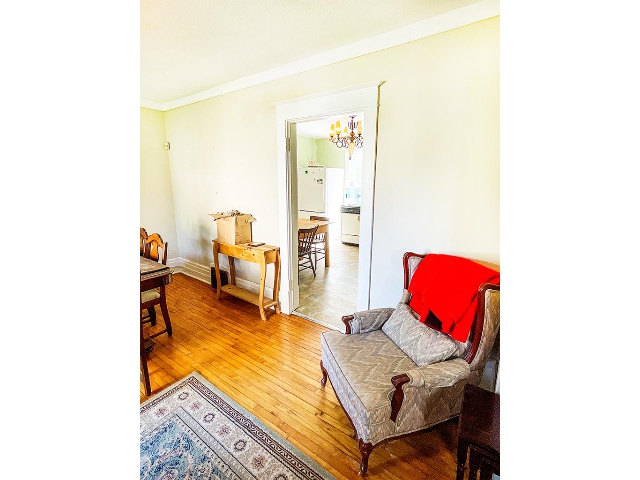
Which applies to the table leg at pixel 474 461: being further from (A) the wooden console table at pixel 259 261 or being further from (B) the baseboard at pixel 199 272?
(B) the baseboard at pixel 199 272

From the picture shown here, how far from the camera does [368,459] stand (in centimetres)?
158

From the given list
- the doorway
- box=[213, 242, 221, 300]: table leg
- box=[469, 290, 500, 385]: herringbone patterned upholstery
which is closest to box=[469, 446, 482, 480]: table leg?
box=[469, 290, 500, 385]: herringbone patterned upholstery

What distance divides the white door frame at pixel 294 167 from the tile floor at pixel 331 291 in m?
0.33

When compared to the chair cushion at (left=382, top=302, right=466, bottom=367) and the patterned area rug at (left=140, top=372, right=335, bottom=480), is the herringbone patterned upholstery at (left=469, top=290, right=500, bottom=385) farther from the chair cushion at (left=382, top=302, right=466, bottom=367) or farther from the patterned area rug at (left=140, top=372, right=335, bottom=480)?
the patterned area rug at (left=140, top=372, right=335, bottom=480)

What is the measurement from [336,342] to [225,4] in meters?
2.19

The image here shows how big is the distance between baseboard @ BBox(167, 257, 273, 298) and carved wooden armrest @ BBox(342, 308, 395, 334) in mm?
1551

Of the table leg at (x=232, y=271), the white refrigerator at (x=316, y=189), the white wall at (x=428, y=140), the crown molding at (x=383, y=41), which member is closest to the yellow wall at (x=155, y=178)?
the crown molding at (x=383, y=41)

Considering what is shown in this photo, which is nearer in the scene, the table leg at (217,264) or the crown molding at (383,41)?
the crown molding at (383,41)

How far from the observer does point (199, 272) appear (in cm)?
426

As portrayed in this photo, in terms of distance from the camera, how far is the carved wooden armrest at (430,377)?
1.41 m

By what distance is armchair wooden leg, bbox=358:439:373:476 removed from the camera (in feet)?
4.82

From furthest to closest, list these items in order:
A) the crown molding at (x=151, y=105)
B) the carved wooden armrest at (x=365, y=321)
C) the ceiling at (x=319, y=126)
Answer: the ceiling at (x=319, y=126) → the crown molding at (x=151, y=105) → the carved wooden armrest at (x=365, y=321)
